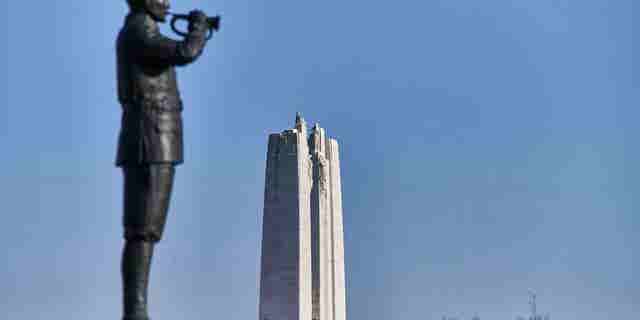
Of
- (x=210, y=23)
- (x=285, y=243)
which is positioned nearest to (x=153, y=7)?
(x=210, y=23)

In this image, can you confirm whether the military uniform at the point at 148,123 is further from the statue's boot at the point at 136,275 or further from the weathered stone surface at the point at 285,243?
the weathered stone surface at the point at 285,243

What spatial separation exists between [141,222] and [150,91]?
0.81 metres

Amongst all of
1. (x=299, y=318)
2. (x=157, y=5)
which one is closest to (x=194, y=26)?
(x=157, y=5)

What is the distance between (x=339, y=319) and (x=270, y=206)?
35.4 feet

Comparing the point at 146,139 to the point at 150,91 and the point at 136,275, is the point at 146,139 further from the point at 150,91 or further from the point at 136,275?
the point at 136,275

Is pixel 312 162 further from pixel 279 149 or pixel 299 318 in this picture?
pixel 299 318

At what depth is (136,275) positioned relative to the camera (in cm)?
815

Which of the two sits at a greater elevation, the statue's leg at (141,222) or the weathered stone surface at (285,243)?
the weathered stone surface at (285,243)

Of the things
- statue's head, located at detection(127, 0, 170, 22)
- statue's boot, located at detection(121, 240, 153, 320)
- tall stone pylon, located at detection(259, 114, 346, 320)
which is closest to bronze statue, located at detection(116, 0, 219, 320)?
statue's boot, located at detection(121, 240, 153, 320)

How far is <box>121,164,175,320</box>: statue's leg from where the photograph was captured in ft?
26.5

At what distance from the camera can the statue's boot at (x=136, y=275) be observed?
8.11 metres

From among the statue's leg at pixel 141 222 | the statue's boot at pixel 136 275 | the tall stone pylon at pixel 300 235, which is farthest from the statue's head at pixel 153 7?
the tall stone pylon at pixel 300 235

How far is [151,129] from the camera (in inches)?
318

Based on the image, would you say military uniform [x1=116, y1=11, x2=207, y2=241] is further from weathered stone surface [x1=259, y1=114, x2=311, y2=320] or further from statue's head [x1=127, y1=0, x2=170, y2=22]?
weathered stone surface [x1=259, y1=114, x2=311, y2=320]
